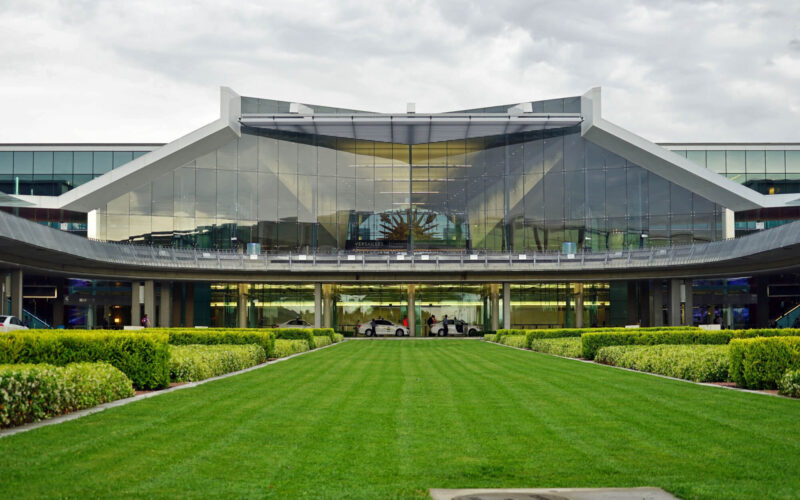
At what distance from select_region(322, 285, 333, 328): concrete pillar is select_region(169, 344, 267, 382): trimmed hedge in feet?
121

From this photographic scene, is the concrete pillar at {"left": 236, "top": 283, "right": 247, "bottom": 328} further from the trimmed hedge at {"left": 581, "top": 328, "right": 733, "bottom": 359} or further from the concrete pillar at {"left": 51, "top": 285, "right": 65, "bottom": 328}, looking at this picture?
the trimmed hedge at {"left": 581, "top": 328, "right": 733, "bottom": 359}

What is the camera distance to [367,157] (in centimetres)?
6147

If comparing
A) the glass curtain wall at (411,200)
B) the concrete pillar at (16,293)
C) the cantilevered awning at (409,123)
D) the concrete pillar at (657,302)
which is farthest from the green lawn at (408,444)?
the glass curtain wall at (411,200)

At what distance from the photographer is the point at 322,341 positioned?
39000 mm

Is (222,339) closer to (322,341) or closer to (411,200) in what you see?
(322,341)

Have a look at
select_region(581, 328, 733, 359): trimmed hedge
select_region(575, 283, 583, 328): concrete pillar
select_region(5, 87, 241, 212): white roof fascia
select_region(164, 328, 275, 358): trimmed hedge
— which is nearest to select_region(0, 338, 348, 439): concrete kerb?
select_region(164, 328, 275, 358): trimmed hedge

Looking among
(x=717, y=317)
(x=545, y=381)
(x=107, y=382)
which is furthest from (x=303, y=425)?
(x=717, y=317)

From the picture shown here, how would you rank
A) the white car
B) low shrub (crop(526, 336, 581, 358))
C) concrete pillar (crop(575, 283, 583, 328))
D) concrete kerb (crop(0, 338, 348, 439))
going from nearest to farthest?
concrete kerb (crop(0, 338, 348, 439)) → low shrub (crop(526, 336, 581, 358)) → the white car → concrete pillar (crop(575, 283, 583, 328))

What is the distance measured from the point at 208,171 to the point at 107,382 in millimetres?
46962

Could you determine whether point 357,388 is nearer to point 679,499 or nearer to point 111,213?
point 679,499

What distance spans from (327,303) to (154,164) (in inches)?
718

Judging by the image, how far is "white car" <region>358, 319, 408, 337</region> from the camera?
57906 mm

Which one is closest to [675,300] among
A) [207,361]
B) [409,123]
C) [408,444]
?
[409,123]

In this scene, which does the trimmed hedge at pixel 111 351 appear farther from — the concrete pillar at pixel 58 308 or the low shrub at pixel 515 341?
the concrete pillar at pixel 58 308
